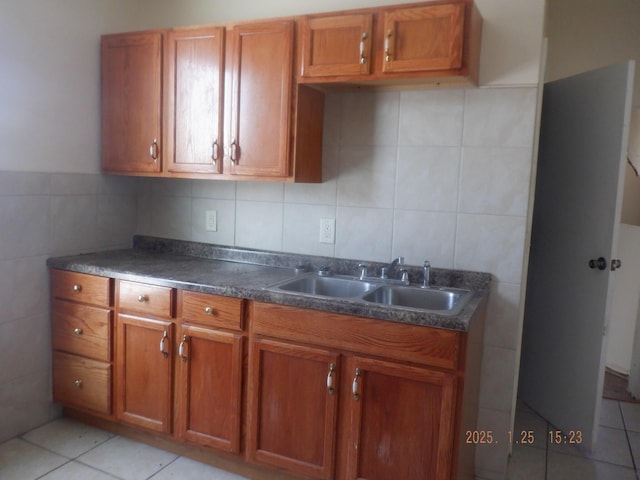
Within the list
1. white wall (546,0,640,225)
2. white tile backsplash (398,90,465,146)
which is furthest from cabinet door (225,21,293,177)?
white wall (546,0,640,225)

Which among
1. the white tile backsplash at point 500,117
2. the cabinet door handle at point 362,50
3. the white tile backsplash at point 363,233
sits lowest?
the white tile backsplash at point 363,233

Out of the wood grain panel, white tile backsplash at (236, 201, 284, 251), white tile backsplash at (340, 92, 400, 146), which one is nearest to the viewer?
the wood grain panel

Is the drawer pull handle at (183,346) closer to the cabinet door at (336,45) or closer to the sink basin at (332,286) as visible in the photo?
the sink basin at (332,286)

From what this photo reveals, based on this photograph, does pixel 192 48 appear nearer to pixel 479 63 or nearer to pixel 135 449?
pixel 479 63

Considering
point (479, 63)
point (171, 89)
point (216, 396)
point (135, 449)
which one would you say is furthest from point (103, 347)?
point (479, 63)

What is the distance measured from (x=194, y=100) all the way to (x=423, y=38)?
114 centimetres

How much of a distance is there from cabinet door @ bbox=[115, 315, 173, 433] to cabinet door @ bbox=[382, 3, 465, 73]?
59.5 inches

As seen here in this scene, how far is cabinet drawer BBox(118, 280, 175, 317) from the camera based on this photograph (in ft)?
7.50

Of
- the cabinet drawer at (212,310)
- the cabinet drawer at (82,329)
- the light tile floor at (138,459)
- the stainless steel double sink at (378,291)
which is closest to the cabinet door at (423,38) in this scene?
the stainless steel double sink at (378,291)

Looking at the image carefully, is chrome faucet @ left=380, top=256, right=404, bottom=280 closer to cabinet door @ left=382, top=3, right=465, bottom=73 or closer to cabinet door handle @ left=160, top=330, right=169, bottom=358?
cabinet door @ left=382, top=3, right=465, bottom=73

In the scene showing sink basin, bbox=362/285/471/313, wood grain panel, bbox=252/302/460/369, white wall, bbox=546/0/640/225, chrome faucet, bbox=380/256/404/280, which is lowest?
wood grain panel, bbox=252/302/460/369

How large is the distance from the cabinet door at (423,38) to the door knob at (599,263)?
1.26m

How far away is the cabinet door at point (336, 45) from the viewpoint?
2100 millimetres
